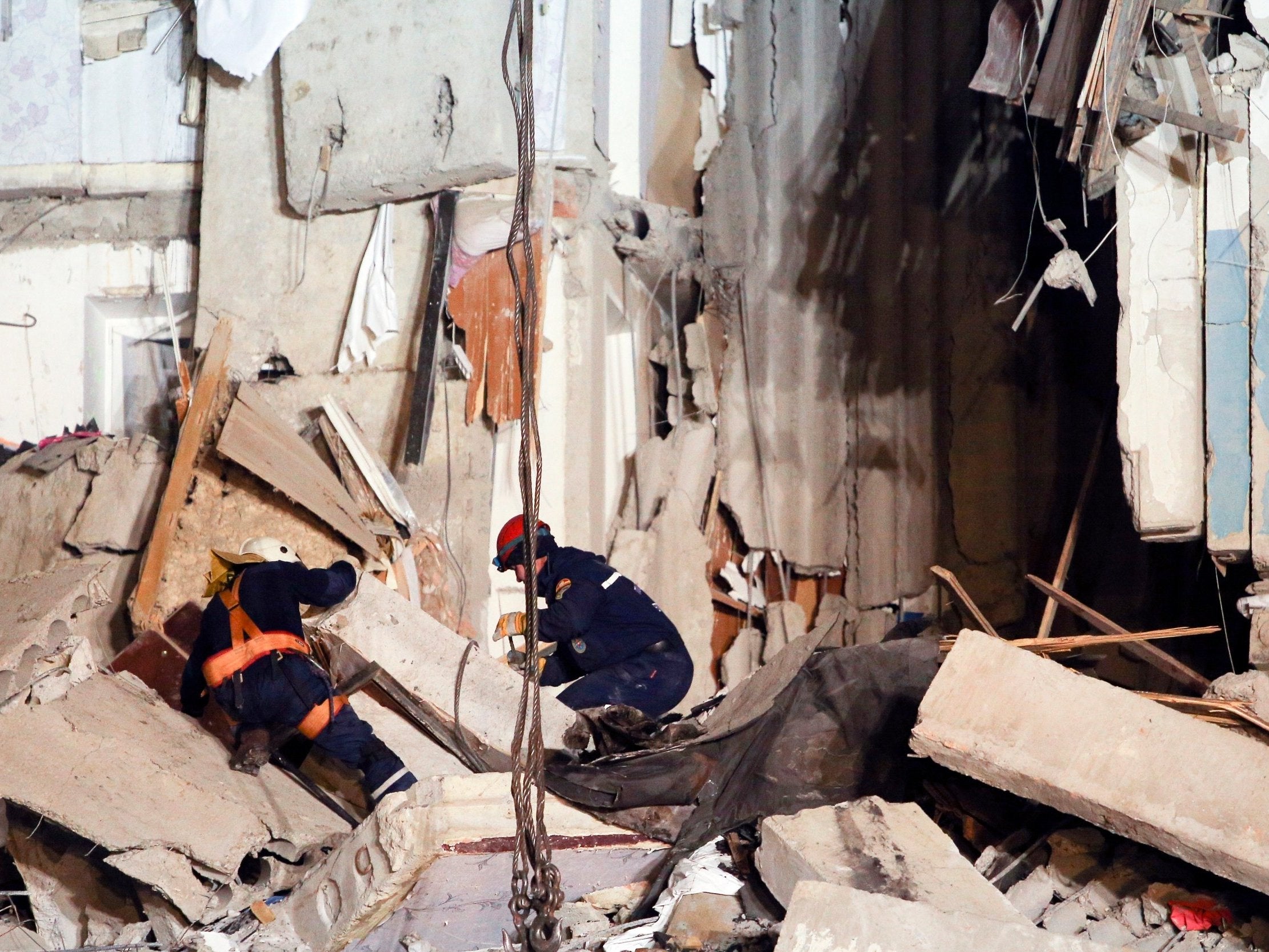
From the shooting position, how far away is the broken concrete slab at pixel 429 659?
4.47 m

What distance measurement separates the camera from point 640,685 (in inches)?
Answer: 202

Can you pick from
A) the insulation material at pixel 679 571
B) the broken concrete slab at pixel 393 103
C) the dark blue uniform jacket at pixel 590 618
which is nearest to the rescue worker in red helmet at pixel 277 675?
the dark blue uniform jacket at pixel 590 618

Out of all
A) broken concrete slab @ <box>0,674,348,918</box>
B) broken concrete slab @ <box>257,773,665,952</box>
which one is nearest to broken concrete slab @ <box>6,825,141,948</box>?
broken concrete slab @ <box>0,674,348,918</box>

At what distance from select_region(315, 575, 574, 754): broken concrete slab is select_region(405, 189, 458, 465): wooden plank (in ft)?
4.53

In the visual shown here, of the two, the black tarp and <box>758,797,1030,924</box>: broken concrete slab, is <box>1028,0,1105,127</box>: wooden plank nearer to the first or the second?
the black tarp

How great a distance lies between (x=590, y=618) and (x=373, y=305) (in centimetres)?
231

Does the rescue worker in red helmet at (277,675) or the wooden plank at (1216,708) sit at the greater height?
the wooden plank at (1216,708)

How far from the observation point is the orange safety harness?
4.50 metres

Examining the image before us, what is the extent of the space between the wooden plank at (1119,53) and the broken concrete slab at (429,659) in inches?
122

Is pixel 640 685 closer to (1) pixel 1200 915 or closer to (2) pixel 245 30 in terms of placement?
(1) pixel 1200 915

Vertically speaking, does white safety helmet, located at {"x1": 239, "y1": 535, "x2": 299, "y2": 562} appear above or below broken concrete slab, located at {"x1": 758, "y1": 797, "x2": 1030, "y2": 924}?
above

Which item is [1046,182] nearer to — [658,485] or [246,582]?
[658,485]

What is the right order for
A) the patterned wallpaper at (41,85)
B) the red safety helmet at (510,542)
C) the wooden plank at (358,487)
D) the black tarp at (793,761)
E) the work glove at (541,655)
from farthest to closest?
the patterned wallpaper at (41,85), the wooden plank at (358,487), the red safety helmet at (510,542), the work glove at (541,655), the black tarp at (793,761)

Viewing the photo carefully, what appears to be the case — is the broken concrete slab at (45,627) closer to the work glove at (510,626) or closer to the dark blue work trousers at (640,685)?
the work glove at (510,626)
